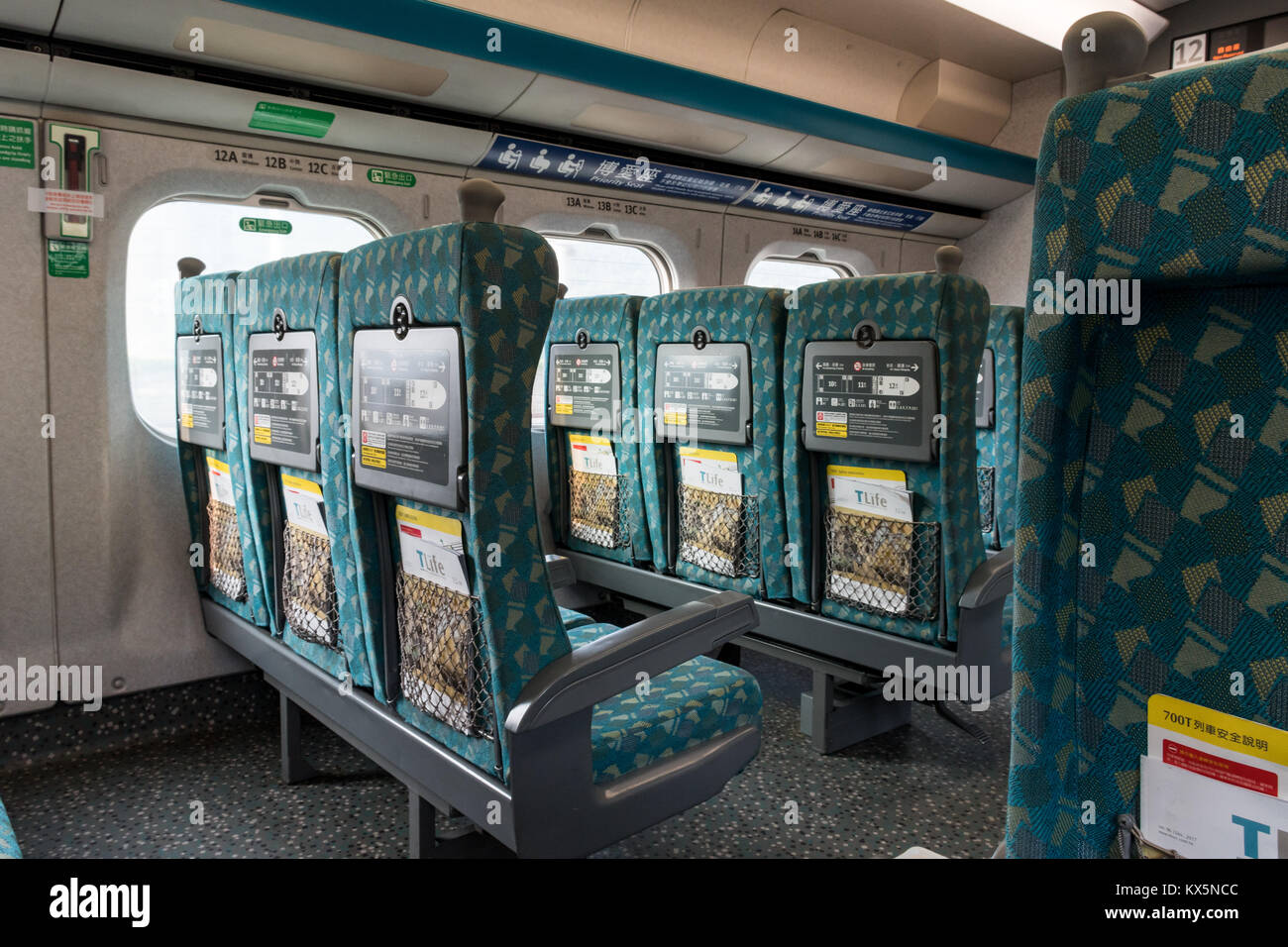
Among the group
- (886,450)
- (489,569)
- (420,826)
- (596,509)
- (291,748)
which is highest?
(886,450)

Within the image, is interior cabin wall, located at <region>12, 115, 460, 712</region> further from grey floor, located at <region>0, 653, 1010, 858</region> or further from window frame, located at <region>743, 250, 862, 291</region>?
window frame, located at <region>743, 250, 862, 291</region>

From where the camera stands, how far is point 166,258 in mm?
3787

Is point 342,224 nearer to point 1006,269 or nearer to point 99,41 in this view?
point 99,41

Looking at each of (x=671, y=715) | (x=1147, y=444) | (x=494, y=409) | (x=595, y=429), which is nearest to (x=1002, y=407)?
(x=595, y=429)

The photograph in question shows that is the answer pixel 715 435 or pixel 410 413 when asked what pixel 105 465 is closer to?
pixel 410 413

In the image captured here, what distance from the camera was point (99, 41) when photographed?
10.3ft

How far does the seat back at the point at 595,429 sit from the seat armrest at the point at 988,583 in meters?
1.56

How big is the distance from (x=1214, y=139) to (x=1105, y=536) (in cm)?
37

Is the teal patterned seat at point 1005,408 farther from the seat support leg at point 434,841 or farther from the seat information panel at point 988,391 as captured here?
the seat support leg at point 434,841

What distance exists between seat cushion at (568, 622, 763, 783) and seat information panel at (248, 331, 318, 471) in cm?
102

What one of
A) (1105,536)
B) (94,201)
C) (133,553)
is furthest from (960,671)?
(94,201)

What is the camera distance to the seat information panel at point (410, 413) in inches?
70.6

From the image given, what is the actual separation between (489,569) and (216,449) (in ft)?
6.47

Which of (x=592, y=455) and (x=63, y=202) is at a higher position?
(x=63, y=202)
